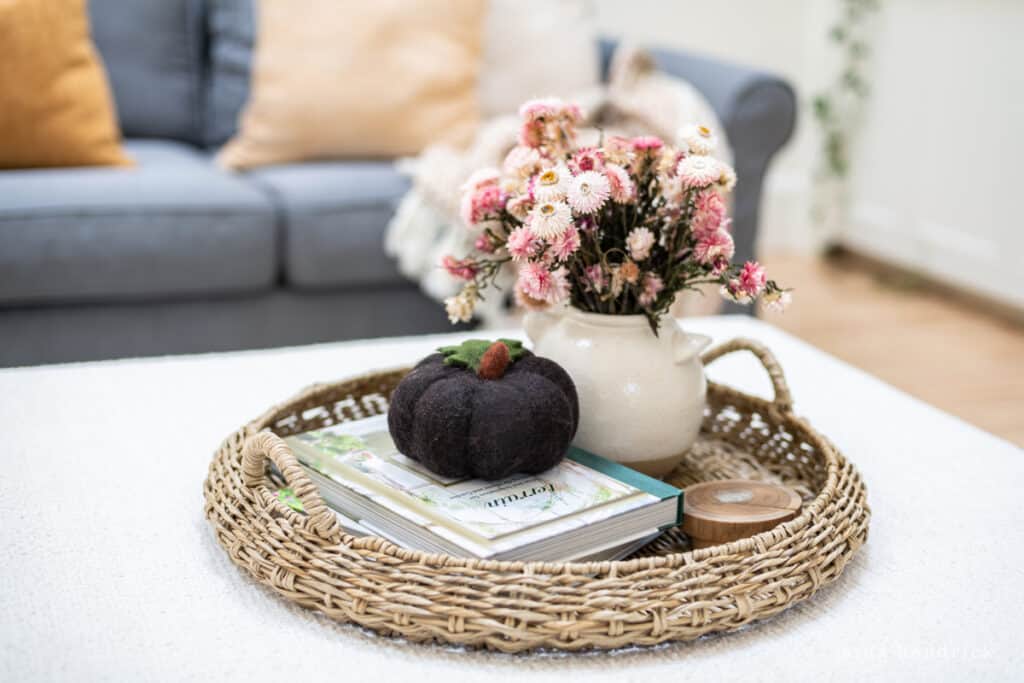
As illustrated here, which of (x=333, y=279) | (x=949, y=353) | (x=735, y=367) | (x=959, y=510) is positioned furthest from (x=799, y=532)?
(x=949, y=353)

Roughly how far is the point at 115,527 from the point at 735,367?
0.72 meters

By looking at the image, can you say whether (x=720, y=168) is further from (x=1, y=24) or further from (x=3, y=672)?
(x=1, y=24)

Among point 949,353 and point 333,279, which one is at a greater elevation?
point 333,279

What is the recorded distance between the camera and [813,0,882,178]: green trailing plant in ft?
10.8

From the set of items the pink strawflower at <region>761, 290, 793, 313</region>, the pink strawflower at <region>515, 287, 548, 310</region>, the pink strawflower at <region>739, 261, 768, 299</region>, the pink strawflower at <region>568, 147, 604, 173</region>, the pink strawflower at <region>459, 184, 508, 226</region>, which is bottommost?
the pink strawflower at <region>515, 287, 548, 310</region>

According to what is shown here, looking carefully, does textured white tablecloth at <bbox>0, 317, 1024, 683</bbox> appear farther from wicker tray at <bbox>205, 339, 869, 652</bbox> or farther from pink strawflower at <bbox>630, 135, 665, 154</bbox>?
pink strawflower at <bbox>630, 135, 665, 154</bbox>

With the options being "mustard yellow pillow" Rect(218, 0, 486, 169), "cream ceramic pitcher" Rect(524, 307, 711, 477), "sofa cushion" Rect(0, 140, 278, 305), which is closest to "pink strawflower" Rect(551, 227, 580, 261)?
"cream ceramic pitcher" Rect(524, 307, 711, 477)

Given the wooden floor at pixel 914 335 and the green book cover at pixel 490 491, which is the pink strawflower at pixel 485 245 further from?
the wooden floor at pixel 914 335

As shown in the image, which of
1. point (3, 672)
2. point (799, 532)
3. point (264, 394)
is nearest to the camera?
point (3, 672)

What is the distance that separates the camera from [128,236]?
189 cm

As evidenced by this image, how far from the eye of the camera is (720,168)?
2.87 feet

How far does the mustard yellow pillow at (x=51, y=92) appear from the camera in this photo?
2002mm

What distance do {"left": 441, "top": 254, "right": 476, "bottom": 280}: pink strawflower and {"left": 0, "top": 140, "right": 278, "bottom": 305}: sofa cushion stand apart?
1109 millimetres

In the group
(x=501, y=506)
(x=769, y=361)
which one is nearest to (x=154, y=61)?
(x=769, y=361)
